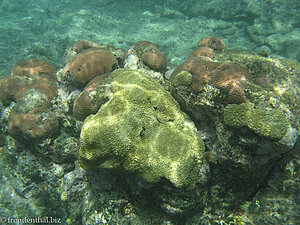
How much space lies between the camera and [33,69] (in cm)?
588

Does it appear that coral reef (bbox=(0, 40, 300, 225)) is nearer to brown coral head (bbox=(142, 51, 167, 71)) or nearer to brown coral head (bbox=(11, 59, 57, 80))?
brown coral head (bbox=(142, 51, 167, 71))

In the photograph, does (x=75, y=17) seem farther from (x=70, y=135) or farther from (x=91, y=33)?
(x=70, y=135)

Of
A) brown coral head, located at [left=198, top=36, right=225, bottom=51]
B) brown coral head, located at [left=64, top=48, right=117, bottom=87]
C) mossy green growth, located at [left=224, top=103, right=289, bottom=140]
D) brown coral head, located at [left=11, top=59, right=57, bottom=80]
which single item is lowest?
brown coral head, located at [left=11, top=59, right=57, bottom=80]

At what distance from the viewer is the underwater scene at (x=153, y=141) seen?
2656 millimetres

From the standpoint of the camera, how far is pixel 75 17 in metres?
16.1

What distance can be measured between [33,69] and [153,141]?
547 cm

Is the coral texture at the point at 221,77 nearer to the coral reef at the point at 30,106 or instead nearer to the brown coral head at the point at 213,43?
the brown coral head at the point at 213,43

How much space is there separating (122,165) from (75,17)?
17.9 meters

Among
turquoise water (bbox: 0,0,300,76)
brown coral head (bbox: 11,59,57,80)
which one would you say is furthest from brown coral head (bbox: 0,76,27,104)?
turquoise water (bbox: 0,0,300,76)

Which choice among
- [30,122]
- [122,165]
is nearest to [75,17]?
[30,122]

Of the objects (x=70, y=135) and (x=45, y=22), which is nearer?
(x=70, y=135)

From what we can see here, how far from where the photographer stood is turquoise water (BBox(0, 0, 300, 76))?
38.8 feet

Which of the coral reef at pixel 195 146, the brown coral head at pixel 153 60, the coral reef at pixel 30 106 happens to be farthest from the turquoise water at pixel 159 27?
the coral reef at pixel 195 146

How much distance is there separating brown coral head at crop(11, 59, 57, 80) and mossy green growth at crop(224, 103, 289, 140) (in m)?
5.74
